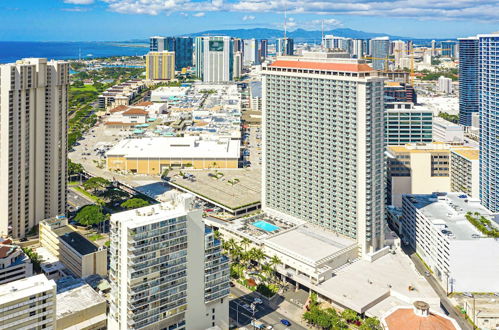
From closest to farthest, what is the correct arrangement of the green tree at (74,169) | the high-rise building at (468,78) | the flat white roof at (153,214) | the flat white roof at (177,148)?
the flat white roof at (153,214) < the green tree at (74,169) < the flat white roof at (177,148) < the high-rise building at (468,78)

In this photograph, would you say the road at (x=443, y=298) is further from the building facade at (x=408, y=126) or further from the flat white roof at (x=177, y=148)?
the flat white roof at (x=177, y=148)


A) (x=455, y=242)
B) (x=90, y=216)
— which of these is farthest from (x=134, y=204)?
(x=455, y=242)

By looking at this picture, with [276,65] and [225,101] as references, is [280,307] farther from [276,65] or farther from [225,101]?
[225,101]

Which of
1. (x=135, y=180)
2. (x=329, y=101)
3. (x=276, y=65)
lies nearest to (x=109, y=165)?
(x=135, y=180)

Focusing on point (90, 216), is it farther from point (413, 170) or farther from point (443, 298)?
point (413, 170)

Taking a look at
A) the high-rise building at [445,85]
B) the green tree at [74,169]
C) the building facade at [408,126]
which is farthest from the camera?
the high-rise building at [445,85]

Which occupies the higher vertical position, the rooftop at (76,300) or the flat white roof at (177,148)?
the flat white roof at (177,148)

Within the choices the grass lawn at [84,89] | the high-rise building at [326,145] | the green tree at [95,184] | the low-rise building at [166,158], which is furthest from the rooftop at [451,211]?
the grass lawn at [84,89]
